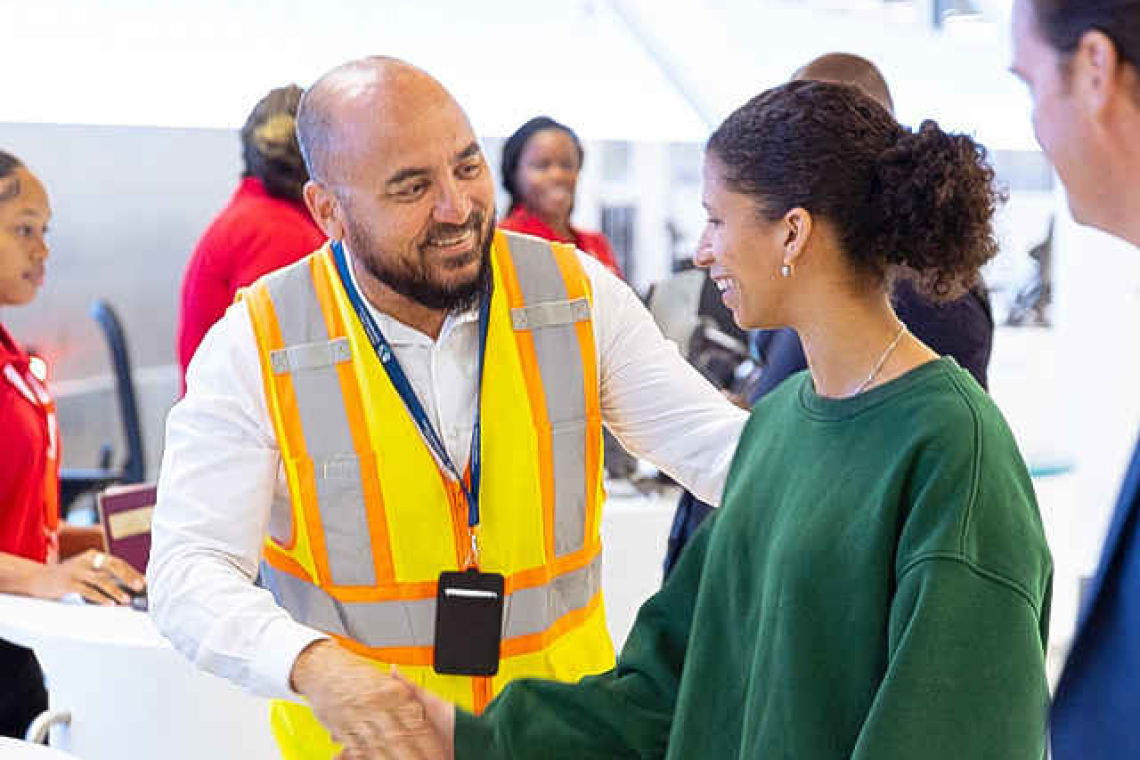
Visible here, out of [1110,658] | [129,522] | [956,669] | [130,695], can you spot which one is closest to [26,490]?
[129,522]

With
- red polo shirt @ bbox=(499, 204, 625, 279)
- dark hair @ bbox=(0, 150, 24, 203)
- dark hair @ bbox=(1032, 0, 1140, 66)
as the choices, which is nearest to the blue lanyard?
dark hair @ bbox=(1032, 0, 1140, 66)

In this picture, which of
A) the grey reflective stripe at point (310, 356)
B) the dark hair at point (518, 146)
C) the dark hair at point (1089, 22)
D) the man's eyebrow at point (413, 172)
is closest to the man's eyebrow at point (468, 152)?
the man's eyebrow at point (413, 172)

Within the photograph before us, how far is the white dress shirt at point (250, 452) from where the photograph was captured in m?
1.84

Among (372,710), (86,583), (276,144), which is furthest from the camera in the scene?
(276,144)

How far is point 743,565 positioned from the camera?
1.54 m

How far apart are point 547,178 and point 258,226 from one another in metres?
1.12

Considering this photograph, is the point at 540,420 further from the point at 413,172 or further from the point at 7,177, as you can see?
the point at 7,177

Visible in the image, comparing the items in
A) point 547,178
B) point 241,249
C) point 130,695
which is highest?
point 547,178

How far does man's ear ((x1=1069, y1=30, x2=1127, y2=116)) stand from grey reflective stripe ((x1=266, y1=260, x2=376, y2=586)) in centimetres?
120

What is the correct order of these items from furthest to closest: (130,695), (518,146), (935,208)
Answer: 1. (518,146)
2. (130,695)
3. (935,208)

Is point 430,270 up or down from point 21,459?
up

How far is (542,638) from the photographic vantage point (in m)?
1.98

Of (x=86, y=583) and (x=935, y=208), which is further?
(x=86, y=583)

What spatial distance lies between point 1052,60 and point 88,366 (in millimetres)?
6082
